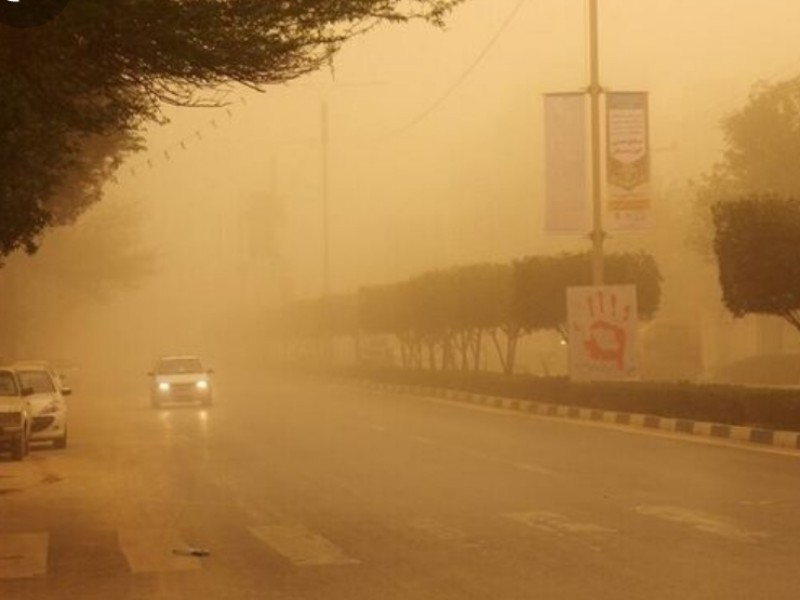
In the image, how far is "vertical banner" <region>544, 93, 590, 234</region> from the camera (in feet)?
113

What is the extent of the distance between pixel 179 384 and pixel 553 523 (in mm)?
34948

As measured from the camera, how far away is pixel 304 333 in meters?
102

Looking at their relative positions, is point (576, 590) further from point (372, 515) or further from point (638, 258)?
point (638, 258)

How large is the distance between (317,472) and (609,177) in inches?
547

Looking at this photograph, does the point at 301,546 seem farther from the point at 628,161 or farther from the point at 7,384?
the point at 628,161

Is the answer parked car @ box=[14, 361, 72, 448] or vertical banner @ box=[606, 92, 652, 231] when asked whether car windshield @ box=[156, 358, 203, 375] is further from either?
vertical banner @ box=[606, 92, 652, 231]

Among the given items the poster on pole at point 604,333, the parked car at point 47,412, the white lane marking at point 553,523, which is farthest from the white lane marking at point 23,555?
the poster on pole at point 604,333

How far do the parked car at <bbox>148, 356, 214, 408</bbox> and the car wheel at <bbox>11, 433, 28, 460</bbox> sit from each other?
2173 cm

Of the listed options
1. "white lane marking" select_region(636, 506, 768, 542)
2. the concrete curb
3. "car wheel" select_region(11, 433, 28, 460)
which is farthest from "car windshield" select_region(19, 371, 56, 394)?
"white lane marking" select_region(636, 506, 768, 542)

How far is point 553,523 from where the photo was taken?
51.2ft

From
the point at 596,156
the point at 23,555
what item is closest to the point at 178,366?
the point at 596,156

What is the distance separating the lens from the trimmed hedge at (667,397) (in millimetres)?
28641

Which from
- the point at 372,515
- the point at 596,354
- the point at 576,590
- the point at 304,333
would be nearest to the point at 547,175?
the point at 596,354

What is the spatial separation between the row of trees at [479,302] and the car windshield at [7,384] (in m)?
20.1
